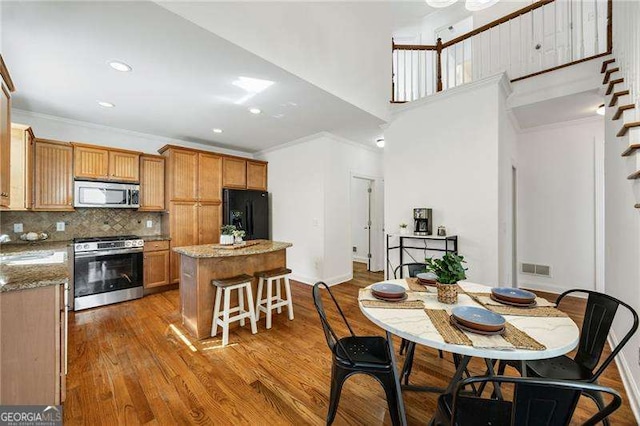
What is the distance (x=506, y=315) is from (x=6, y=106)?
3718 mm

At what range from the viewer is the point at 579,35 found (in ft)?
11.2

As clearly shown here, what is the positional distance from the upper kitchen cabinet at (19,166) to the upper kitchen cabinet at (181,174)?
156cm

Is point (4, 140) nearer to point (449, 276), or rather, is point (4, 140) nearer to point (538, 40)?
point (449, 276)

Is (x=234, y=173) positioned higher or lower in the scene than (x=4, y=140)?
higher

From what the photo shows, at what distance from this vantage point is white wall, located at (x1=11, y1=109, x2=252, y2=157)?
3662 millimetres

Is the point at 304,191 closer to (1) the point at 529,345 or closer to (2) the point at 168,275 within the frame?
(2) the point at 168,275

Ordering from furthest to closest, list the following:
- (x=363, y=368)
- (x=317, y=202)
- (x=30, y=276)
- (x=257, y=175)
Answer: (x=257, y=175)
(x=317, y=202)
(x=30, y=276)
(x=363, y=368)

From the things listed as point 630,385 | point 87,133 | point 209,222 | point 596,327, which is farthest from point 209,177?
point 630,385

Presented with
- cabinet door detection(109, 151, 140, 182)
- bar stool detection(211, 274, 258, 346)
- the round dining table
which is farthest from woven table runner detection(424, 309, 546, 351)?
cabinet door detection(109, 151, 140, 182)

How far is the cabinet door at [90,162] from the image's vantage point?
12.0 ft

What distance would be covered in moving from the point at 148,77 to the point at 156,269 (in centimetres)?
286

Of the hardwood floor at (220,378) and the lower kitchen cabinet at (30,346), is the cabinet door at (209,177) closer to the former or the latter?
the hardwood floor at (220,378)

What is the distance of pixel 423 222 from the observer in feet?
11.6

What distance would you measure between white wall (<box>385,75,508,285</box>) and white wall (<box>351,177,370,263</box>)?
6.74 ft
